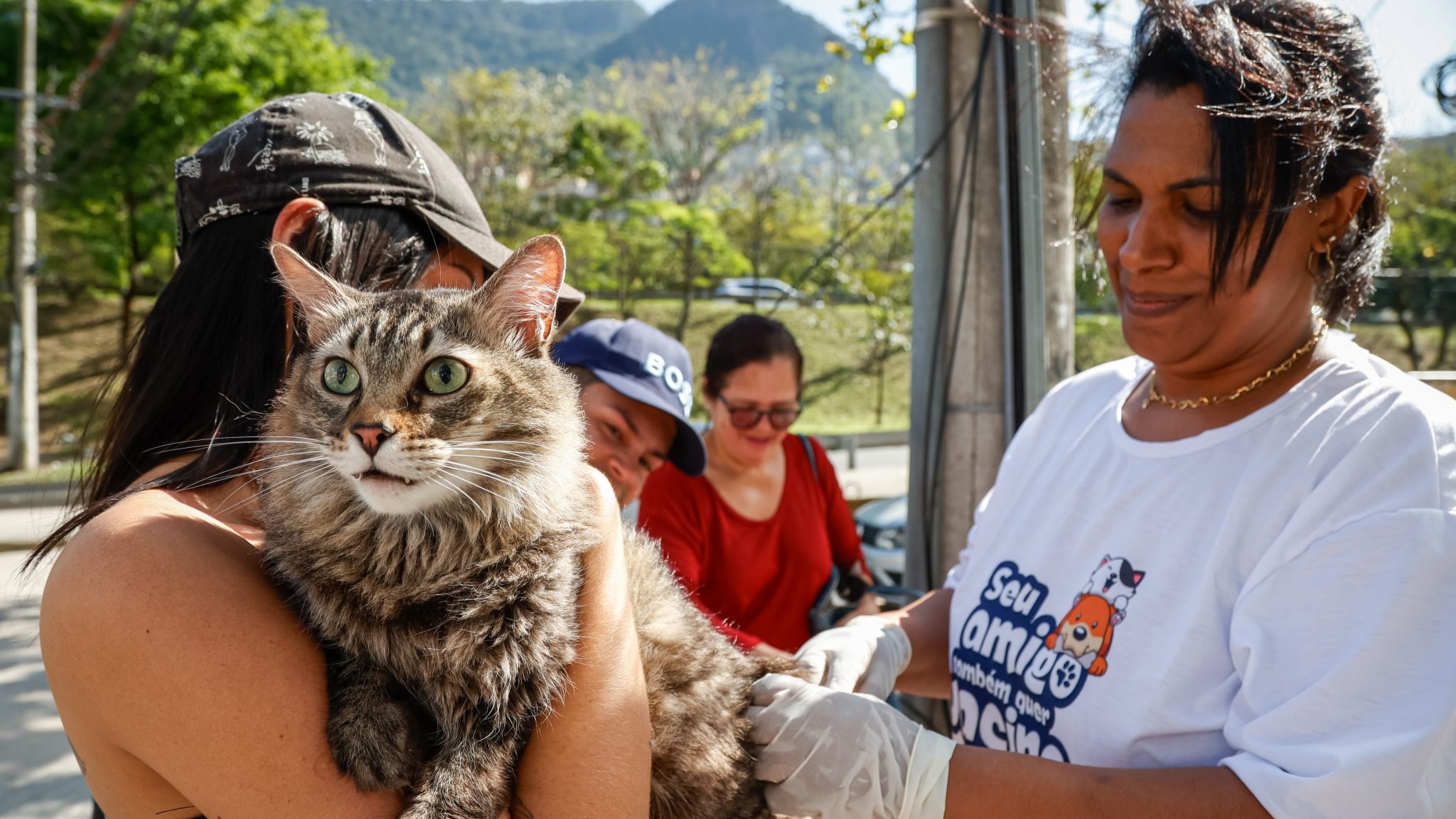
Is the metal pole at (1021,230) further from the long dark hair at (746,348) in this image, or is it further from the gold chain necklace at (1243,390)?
the gold chain necklace at (1243,390)

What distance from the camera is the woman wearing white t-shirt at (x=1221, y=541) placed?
1.32 metres

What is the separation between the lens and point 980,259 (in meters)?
3.57

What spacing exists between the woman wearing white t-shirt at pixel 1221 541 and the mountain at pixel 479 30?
80156mm

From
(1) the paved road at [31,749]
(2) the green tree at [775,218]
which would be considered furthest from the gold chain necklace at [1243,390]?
(2) the green tree at [775,218]

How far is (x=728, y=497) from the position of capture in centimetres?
371

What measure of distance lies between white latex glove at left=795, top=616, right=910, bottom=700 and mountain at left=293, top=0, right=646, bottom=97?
262 ft

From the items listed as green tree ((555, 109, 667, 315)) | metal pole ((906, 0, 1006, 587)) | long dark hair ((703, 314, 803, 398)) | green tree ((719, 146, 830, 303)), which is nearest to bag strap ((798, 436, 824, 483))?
long dark hair ((703, 314, 803, 398))

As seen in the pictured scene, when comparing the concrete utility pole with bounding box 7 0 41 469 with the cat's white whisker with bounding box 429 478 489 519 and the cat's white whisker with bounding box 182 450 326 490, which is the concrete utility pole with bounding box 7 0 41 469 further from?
the cat's white whisker with bounding box 429 478 489 519

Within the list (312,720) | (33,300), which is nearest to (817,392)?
(33,300)

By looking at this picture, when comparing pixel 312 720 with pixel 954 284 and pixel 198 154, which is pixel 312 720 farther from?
pixel 954 284

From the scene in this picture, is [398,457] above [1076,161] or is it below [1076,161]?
below

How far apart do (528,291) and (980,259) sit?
236 cm

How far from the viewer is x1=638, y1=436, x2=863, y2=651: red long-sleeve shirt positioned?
11.5 feet

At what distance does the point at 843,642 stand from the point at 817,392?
1784 centimetres
